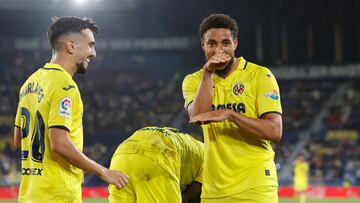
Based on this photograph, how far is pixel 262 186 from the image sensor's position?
4105mm

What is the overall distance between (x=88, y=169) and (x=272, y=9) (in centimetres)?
2902

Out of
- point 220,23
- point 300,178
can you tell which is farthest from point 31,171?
point 300,178

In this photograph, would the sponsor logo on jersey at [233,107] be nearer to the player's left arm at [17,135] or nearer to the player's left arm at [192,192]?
the player's left arm at [192,192]

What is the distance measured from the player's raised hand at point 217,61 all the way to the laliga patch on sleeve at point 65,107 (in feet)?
2.93

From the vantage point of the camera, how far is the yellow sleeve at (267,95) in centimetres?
409

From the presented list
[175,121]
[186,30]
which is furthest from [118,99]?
[186,30]

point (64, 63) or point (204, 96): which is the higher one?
point (64, 63)

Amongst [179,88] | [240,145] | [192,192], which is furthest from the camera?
[179,88]

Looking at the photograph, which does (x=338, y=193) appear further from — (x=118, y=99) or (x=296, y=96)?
(x=118, y=99)

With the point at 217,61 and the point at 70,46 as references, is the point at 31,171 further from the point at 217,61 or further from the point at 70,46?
the point at 217,61

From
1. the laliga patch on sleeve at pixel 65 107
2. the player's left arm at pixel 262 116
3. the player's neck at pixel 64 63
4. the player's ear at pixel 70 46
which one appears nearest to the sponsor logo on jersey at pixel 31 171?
the laliga patch on sleeve at pixel 65 107

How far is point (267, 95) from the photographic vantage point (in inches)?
162

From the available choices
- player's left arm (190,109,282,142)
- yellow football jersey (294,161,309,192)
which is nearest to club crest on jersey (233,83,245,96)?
player's left arm (190,109,282,142)

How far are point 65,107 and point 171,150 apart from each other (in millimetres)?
812
